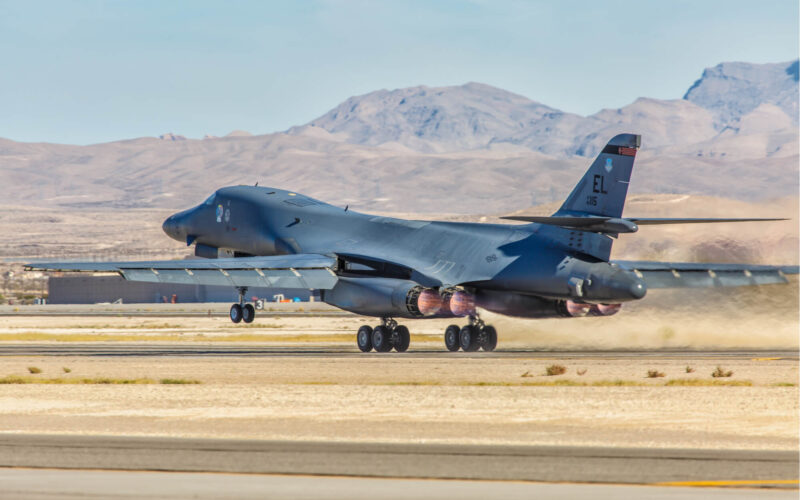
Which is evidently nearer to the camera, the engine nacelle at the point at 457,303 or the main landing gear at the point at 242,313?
the engine nacelle at the point at 457,303

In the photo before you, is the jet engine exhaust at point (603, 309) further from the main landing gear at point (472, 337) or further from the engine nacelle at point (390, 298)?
the engine nacelle at point (390, 298)

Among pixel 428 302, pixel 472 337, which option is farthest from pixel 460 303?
pixel 472 337

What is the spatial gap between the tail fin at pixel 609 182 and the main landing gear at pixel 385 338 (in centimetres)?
867

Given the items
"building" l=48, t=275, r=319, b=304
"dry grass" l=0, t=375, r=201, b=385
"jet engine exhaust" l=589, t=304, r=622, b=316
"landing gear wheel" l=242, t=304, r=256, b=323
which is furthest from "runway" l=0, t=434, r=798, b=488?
"building" l=48, t=275, r=319, b=304

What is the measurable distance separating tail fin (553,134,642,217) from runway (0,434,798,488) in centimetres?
2260

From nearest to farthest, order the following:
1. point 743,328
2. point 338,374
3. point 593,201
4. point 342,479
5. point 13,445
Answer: point 342,479 < point 13,445 < point 338,374 < point 593,201 < point 743,328

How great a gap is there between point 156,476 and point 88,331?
56.3 metres

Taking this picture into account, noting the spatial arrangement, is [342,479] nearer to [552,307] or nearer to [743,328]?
[552,307]

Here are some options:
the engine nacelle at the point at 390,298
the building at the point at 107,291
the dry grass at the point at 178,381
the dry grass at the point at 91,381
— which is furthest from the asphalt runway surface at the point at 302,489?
the building at the point at 107,291

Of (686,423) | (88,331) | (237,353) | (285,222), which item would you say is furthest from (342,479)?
(88,331)

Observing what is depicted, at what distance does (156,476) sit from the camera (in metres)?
14.7

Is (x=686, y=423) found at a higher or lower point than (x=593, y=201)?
lower

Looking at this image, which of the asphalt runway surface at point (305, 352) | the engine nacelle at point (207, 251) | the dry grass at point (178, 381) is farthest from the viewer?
the engine nacelle at point (207, 251)

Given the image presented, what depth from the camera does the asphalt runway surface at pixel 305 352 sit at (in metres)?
41.3
